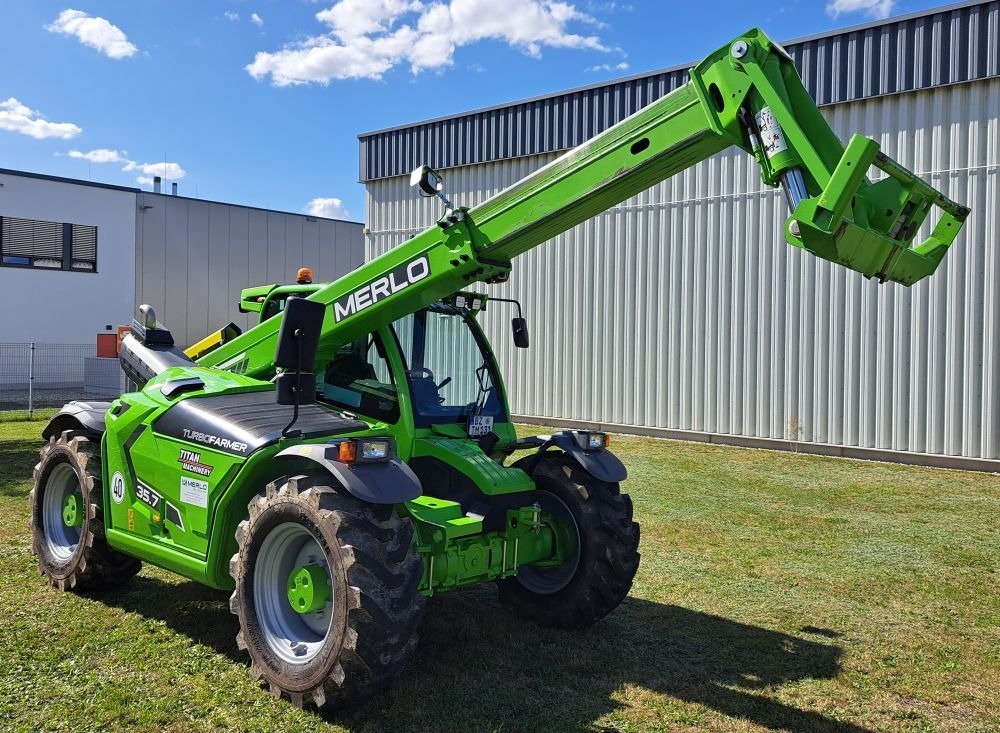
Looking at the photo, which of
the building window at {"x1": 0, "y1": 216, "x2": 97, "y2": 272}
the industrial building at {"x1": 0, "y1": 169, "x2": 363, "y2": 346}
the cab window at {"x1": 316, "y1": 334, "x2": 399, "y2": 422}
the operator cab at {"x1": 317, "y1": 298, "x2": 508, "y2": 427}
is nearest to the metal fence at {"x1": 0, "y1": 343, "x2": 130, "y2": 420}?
the industrial building at {"x1": 0, "y1": 169, "x2": 363, "y2": 346}

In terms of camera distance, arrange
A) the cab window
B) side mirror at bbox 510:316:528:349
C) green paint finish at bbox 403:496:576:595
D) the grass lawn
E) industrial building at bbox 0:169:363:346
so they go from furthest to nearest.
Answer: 1. industrial building at bbox 0:169:363:346
2. side mirror at bbox 510:316:528:349
3. the cab window
4. green paint finish at bbox 403:496:576:595
5. the grass lawn

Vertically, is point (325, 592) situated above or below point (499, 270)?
below

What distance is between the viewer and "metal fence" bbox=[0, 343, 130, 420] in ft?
72.7

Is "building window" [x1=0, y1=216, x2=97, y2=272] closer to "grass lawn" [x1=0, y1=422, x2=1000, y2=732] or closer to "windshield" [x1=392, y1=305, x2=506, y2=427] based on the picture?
"grass lawn" [x1=0, y1=422, x2=1000, y2=732]

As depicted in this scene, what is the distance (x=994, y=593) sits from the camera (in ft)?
22.9

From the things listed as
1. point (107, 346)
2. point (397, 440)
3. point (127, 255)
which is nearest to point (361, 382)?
point (397, 440)

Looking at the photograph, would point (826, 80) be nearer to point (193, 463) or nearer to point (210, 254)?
point (193, 463)

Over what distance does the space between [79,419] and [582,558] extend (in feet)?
12.9

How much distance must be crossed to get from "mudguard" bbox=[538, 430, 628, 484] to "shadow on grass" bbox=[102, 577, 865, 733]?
1066mm

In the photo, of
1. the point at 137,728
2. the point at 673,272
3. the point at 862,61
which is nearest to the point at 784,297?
the point at 673,272

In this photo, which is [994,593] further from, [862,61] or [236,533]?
[862,61]

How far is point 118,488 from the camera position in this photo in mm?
6000

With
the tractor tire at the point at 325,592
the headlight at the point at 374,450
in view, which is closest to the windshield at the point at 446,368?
the headlight at the point at 374,450

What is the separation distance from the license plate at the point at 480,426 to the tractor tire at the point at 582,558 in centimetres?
45
